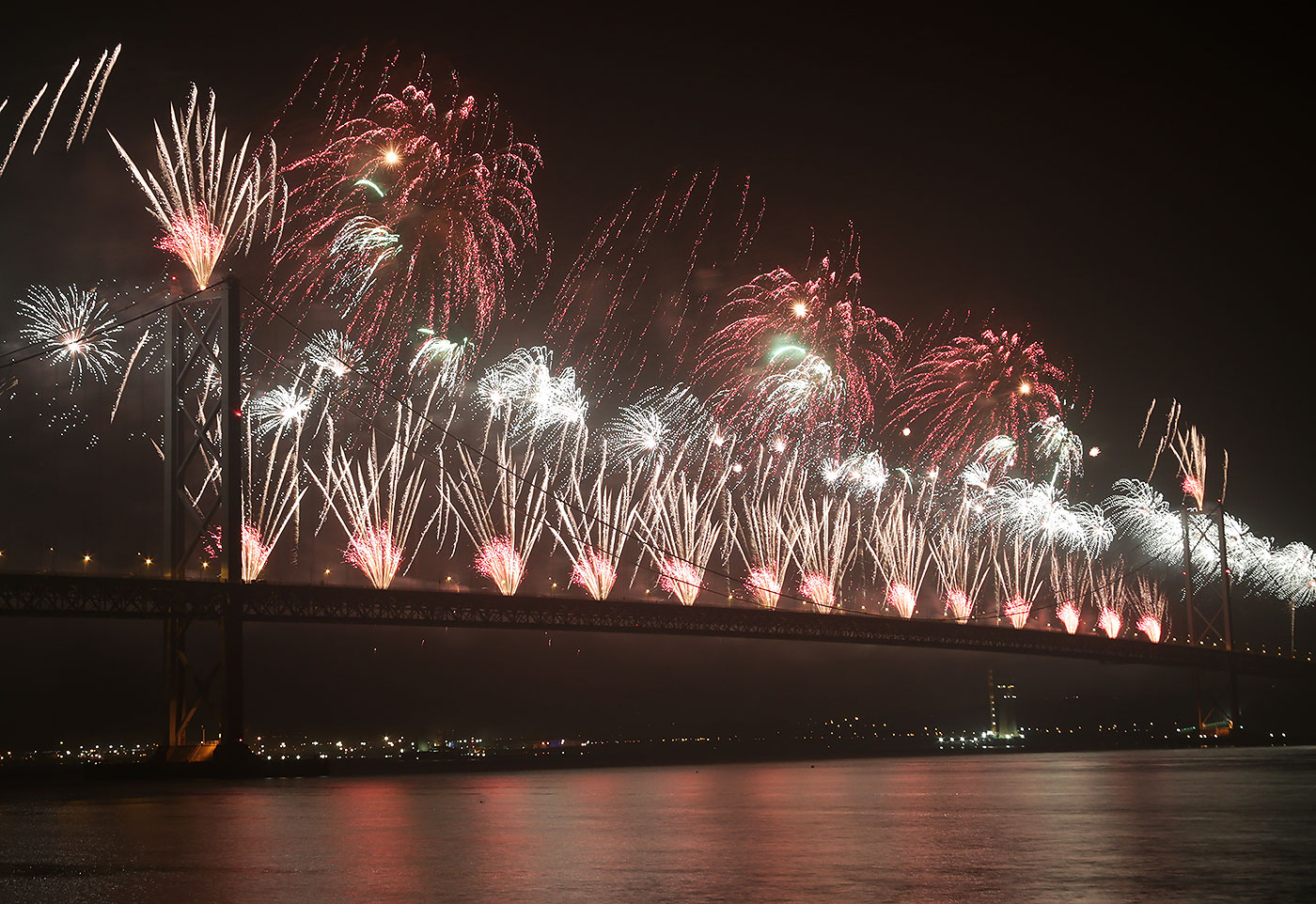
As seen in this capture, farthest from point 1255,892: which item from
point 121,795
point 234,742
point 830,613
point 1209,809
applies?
point 830,613

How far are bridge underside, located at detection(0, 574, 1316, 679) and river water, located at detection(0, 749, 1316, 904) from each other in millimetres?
16720

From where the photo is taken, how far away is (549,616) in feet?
234

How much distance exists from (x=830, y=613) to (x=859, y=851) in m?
68.2

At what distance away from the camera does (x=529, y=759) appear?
277 feet

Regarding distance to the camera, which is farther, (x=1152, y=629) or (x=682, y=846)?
(x=1152, y=629)

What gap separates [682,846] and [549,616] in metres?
52.7

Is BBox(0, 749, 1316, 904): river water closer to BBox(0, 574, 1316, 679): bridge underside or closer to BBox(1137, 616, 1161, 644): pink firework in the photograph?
BBox(0, 574, 1316, 679): bridge underside

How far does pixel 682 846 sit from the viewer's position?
18906mm

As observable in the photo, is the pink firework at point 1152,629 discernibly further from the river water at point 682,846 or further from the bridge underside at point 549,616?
the river water at point 682,846

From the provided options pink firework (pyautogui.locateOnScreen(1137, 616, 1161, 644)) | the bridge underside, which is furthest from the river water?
pink firework (pyautogui.locateOnScreen(1137, 616, 1161, 644))

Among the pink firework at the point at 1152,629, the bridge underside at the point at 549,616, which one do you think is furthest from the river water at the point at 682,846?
the pink firework at the point at 1152,629

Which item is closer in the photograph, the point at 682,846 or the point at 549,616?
the point at 682,846

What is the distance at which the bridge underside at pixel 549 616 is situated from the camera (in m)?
51.3

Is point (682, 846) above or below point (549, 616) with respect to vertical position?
below
